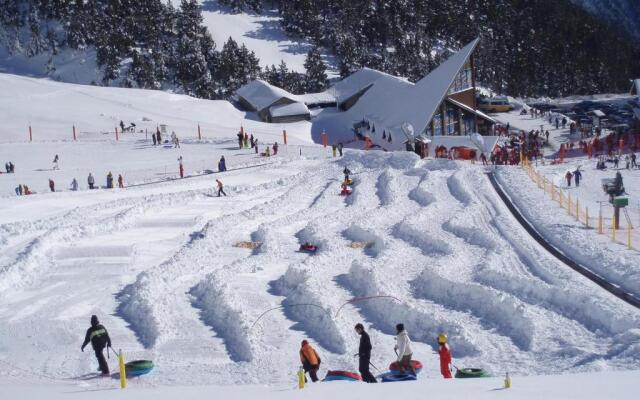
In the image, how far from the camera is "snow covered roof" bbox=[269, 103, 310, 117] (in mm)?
64438

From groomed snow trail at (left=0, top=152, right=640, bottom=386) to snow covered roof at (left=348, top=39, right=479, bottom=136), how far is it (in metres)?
17.7

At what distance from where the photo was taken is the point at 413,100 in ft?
172

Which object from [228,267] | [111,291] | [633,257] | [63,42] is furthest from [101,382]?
[63,42]

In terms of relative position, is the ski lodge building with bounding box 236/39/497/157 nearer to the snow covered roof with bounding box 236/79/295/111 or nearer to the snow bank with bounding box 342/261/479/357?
the snow covered roof with bounding box 236/79/295/111

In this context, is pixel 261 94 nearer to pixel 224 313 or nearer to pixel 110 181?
pixel 110 181

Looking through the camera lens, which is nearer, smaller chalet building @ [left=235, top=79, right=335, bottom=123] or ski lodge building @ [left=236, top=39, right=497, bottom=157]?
ski lodge building @ [left=236, top=39, right=497, bottom=157]

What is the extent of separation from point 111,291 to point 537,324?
36.6 ft

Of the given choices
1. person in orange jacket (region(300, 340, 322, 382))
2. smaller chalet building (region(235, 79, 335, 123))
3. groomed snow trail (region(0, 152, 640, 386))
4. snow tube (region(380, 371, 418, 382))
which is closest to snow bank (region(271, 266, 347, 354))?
groomed snow trail (region(0, 152, 640, 386))

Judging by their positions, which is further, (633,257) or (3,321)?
(633,257)

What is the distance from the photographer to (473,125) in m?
52.4

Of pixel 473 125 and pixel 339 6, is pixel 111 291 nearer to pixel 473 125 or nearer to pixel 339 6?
pixel 473 125

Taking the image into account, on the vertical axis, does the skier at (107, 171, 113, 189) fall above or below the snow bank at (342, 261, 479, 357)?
above

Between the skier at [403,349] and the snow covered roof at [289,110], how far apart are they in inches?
2050

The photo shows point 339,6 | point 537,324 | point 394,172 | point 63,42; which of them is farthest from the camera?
point 339,6
